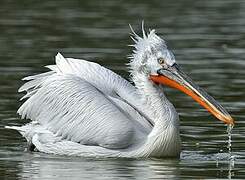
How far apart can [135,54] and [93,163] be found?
125 cm

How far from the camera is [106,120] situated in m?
10.0

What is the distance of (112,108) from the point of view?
1009 centimetres

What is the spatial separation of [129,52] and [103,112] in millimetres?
7174

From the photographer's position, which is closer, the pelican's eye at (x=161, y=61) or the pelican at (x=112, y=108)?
the pelican at (x=112, y=108)

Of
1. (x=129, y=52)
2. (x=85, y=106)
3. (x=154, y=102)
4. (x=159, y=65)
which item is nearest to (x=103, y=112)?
(x=85, y=106)

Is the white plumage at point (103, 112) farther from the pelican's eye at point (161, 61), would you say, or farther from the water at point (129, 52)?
the water at point (129, 52)

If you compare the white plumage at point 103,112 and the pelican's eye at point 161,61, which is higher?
the pelican's eye at point 161,61

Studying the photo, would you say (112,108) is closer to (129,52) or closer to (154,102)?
(154,102)

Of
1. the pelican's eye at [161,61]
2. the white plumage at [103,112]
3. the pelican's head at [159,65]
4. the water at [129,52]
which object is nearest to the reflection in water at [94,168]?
the water at [129,52]

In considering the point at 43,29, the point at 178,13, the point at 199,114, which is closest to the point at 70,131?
the point at 199,114

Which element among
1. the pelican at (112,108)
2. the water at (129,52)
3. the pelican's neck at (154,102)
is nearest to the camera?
the water at (129,52)

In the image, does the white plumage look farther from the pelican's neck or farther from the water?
the water

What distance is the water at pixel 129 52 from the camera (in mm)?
9539

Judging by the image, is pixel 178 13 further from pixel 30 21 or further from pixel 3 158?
pixel 3 158
